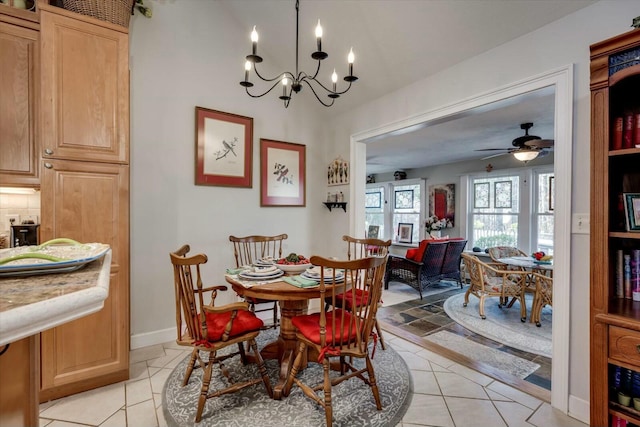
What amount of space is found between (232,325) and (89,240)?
3.78 ft

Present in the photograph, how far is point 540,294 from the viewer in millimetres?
3574

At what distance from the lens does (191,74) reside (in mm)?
3018

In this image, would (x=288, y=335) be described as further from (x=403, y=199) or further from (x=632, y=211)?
(x=403, y=199)

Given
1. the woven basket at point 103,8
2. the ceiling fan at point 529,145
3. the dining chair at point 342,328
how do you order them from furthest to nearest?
the ceiling fan at point 529,145 < the woven basket at point 103,8 < the dining chair at point 342,328

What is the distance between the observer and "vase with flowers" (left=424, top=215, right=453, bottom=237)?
6.66 m

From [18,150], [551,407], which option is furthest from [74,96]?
Answer: [551,407]

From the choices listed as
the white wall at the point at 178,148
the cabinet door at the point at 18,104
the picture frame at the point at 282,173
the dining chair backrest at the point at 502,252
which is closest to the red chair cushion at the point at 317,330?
the white wall at the point at 178,148

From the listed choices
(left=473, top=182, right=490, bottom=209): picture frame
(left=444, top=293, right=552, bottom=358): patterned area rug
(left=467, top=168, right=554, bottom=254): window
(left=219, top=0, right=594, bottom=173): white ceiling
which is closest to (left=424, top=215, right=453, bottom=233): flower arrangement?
(left=467, top=168, right=554, bottom=254): window

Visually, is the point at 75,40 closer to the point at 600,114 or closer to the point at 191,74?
the point at 191,74

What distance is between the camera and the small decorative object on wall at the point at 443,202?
678cm

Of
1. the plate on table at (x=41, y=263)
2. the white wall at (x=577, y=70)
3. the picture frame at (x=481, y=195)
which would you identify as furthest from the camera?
the picture frame at (x=481, y=195)

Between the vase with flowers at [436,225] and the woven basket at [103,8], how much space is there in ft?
20.3

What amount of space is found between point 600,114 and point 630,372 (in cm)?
130

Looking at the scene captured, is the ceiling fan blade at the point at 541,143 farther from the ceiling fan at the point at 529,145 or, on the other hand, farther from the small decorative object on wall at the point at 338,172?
the small decorative object on wall at the point at 338,172
